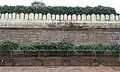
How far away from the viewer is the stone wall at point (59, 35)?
9.12m

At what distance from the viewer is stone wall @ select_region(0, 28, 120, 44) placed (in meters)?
9.12

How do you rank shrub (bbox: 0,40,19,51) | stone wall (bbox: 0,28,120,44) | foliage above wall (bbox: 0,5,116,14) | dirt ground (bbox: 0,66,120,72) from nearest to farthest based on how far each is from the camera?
dirt ground (bbox: 0,66,120,72)
shrub (bbox: 0,40,19,51)
stone wall (bbox: 0,28,120,44)
foliage above wall (bbox: 0,5,116,14)

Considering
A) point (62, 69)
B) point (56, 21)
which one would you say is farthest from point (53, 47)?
point (56, 21)

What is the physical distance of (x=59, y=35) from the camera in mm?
9141

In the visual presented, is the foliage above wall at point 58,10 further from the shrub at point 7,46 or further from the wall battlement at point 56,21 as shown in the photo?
the shrub at point 7,46

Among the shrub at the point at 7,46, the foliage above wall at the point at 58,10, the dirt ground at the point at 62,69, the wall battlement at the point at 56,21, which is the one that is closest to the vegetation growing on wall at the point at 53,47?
the shrub at the point at 7,46

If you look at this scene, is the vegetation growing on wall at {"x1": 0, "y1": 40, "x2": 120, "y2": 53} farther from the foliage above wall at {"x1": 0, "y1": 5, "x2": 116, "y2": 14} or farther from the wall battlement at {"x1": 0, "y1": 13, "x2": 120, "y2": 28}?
the foliage above wall at {"x1": 0, "y1": 5, "x2": 116, "y2": 14}

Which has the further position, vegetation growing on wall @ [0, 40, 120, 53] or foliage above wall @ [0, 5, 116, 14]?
foliage above wall @ [0, 5, 116, 14]

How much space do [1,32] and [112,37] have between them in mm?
3804

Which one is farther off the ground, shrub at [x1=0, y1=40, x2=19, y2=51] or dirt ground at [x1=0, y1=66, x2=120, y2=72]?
shrub at [x1=0, y1=40, x2=19, y2=51]

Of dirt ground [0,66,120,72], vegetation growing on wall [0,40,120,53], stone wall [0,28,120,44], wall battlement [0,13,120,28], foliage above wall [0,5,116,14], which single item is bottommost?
dirt ground [0,66,120,72]

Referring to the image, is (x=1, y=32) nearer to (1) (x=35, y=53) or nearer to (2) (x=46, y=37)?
(2) (x=46, y=37)

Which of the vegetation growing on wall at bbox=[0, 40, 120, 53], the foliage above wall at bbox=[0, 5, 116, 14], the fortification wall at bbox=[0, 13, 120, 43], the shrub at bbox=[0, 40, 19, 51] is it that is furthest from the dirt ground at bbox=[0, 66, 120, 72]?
the foliage above wall at bbox=[0, 5, 116, 14]

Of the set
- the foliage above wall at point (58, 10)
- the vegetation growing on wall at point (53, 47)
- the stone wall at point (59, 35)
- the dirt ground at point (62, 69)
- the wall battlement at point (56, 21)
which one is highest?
the foliage above wall at point (58, 10)
